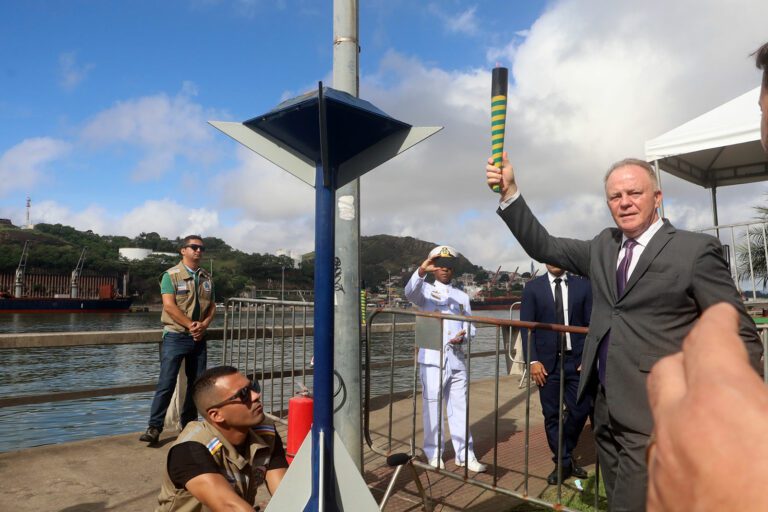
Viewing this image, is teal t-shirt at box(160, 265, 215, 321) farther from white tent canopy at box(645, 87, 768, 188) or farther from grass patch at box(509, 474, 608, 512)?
white tent canopy at box(645, 87, 768, 188)

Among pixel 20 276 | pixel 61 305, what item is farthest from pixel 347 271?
pixel 20 276

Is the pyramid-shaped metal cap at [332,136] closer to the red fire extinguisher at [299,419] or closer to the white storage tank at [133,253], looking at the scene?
the red fire extinguisher at [299,419]

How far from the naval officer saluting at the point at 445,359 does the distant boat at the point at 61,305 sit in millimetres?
84244

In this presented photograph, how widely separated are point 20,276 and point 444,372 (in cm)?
11233

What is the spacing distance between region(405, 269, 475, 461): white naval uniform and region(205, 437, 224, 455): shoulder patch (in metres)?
2.69

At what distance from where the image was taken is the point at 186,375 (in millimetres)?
5371

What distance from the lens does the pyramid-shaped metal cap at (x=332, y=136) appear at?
2303 mm

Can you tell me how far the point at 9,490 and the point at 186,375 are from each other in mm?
1660

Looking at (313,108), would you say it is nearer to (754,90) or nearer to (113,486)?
(113,486)

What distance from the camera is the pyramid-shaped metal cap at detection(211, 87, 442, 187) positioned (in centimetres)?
230

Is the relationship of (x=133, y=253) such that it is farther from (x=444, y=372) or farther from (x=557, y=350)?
(x=557, y=350)

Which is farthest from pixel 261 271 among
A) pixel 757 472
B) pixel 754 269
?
pixel 757 472

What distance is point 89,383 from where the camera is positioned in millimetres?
11039

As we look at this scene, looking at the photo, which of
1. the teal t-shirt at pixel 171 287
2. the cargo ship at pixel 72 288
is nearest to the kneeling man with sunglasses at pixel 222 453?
the teal t-shirt at pixel 171 287
